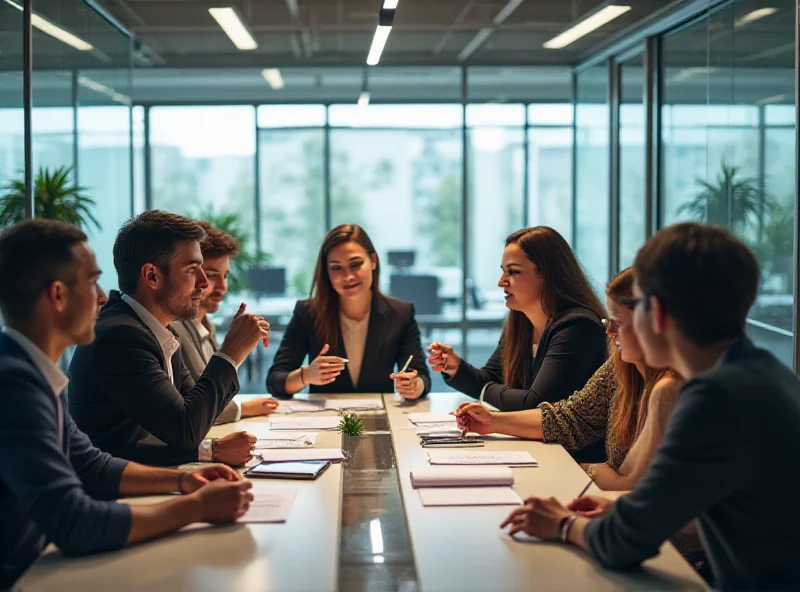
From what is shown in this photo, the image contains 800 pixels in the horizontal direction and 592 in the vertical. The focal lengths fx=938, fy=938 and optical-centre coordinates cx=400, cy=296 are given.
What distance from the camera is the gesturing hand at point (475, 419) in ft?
10.5

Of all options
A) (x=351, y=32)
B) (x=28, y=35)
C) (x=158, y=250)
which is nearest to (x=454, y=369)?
(x=158, y=250)

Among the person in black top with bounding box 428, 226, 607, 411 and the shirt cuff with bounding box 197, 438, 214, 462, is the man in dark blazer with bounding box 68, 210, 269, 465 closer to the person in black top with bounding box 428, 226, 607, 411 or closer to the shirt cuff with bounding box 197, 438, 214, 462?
the shirt cuff with bounding box 197, 438, 214, 462

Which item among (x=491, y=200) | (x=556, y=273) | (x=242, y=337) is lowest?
(x=242, y=337)

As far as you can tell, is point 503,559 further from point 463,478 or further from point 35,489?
point 35,489

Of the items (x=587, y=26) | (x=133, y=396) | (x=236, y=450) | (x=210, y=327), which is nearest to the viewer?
(x=133, y=396)

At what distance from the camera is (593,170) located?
7.41 metres

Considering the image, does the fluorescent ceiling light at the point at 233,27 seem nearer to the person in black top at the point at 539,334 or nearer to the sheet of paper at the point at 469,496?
the person in black top at the point at 539,334

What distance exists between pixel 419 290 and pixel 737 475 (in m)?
6.33

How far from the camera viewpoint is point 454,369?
13.1 feet

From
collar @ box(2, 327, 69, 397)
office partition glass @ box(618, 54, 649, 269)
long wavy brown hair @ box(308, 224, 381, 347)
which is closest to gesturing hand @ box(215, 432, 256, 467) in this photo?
collar @ box(2, 327, 69, 397)

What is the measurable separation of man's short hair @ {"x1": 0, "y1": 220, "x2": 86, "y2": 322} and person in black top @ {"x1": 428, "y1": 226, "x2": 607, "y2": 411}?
75.8 inches

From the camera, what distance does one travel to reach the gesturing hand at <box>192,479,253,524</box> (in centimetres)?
216

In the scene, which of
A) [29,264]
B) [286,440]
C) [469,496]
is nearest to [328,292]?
[286,440]

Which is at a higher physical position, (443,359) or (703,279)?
(703,279)
